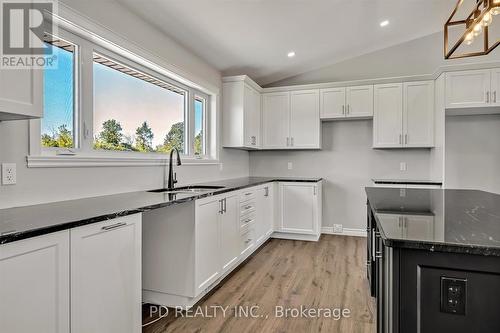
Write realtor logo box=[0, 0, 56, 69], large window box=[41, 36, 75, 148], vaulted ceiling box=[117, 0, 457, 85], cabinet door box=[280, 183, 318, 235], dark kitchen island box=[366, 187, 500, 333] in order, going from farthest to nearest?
cabinet door box=[280, 183, 318, 235]
vaulted ceiling box=[117, 0, 457, 85]
large window box=[41, 36, 75, 148]
realtor logo box=[0, 0, 56, 69]
dark kitchen island box=[366, 187, 500, 333]

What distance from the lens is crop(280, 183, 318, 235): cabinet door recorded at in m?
4.42

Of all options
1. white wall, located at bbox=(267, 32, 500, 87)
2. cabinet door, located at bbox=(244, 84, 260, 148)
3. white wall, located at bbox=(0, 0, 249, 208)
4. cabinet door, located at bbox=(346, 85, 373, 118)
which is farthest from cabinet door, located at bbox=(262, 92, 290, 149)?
white wall, located at bbox=(0, 0, 249, 208)

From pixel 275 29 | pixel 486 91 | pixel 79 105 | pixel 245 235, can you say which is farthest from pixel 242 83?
pixel 486 91

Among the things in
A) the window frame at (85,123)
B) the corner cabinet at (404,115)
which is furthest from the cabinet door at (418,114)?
the window frame at (85,123)

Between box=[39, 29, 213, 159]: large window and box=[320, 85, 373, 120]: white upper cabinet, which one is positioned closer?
box=[39, 29, 213, 159]: large window

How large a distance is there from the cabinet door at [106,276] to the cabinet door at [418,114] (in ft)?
12.7

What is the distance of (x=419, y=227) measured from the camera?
1.26 meters

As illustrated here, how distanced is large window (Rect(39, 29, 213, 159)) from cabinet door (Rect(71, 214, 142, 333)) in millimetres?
824

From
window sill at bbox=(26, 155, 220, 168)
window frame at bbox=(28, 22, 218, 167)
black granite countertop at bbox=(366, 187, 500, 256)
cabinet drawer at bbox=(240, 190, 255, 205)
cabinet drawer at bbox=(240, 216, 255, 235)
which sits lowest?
cabinet drawer at bbox=(240, 216, 255, 235)

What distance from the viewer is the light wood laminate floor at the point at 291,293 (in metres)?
2.20

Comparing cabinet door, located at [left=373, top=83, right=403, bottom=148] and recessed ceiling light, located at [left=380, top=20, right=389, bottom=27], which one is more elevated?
recessed ceiling light, located at [left=380, top=20, right=389, bottom=27]

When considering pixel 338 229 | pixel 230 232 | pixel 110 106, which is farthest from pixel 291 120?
pixel 110 106

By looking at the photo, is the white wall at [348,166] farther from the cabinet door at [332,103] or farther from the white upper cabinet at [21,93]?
the white upper cabinet at [21,93]

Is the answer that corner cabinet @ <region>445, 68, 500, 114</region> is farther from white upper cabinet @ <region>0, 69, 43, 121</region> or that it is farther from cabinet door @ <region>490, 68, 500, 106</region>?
white upper cabinet @ <region>0, 69, 43, 121</region>
